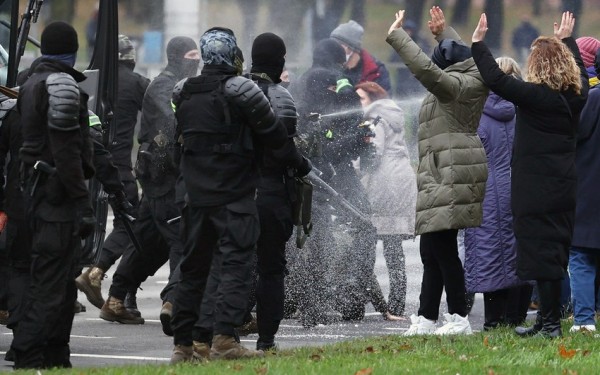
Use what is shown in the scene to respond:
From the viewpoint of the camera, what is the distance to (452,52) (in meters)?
10.3

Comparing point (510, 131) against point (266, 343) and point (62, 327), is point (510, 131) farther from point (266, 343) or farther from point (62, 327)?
point (62, 327)

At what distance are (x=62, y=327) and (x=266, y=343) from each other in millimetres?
1247

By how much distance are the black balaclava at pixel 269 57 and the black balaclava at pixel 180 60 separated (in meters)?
3.01

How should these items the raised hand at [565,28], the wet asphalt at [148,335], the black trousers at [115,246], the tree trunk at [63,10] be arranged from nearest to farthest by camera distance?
1. the raised hand at [565,28]
2. the wet asphalt at [148,335]
3. the black trousers at [115,246]
4. the tree trunk at [63,10]

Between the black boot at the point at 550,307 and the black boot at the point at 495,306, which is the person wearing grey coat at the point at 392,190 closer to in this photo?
the black boot at the point at 495,306

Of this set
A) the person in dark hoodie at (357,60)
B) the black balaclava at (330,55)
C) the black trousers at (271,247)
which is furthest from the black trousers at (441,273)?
the person in dark hoodie at (357,60)

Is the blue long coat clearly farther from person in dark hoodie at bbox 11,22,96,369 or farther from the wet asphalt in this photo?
person in dark hoodie at bbox 11,22,96,369

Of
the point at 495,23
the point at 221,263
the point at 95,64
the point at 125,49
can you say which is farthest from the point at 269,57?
the point at 495,23

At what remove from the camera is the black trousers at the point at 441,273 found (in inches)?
405

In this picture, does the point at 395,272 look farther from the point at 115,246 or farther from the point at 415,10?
the point at 415,10

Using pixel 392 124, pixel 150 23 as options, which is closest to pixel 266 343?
pixel 392 124

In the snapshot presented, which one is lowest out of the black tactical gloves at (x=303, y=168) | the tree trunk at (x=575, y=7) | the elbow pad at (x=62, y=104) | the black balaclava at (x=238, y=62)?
the black tactical gloves at (x=303, y=168)

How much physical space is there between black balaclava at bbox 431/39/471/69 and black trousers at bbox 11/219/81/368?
2.63 m

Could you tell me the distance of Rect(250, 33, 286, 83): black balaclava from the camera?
9719 mm
